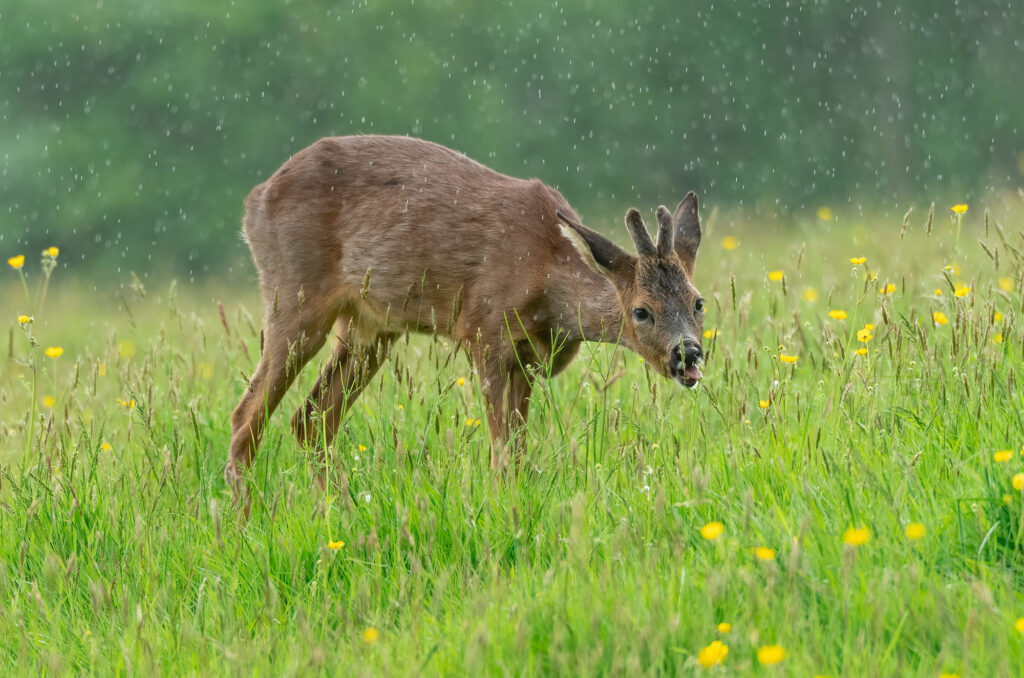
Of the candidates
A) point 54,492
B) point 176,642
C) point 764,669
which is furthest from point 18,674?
point 764,669

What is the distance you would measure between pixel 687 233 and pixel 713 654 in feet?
10.6

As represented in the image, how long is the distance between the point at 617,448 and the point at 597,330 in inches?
56.0

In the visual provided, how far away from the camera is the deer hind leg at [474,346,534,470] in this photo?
5.03 metres

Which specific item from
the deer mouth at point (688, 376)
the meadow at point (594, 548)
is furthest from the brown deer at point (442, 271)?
the meadow at point (594, 548)

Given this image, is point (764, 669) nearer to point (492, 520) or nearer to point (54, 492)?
point (492, 520)

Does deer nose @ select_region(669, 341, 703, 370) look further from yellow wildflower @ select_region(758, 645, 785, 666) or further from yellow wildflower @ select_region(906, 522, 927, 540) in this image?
yellow wildflower @ select_region(758, 645, 785, 666)

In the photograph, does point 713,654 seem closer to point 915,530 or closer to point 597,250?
point 915,530

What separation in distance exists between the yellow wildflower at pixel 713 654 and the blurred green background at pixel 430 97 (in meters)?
16.7

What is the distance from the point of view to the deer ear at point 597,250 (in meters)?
5.31

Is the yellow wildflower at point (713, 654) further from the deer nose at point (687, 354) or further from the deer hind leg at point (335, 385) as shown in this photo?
the deer hind leg at point (335, 385)

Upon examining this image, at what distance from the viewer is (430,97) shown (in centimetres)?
1936

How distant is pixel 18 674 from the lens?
10.9 feet

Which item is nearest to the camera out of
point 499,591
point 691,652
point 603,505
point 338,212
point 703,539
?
point 691,652

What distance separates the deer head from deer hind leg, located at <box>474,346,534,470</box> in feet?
1.79
